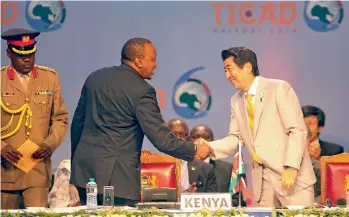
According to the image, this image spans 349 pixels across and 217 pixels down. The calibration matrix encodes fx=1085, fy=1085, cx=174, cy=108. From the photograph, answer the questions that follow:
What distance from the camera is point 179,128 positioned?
909 centimetres

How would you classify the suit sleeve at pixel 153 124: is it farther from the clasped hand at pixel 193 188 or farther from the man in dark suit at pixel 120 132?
the clasped hand at pixel 193 188

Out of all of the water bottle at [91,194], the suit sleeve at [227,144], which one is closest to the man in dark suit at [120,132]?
the water bottle at [91,194]

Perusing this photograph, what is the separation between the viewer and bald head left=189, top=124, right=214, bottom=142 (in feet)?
29.9

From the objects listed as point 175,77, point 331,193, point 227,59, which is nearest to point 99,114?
point 227,59

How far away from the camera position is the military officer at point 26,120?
7.55 metres

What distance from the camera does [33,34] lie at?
7.68 m

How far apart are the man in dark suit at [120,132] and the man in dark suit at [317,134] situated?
2.75 m

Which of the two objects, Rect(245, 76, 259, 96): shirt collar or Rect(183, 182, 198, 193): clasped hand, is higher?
Rect(245, 76, 259, 96): shirt collar

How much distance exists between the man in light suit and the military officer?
1433 millimetres

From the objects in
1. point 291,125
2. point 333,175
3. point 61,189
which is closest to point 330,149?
point 333,175

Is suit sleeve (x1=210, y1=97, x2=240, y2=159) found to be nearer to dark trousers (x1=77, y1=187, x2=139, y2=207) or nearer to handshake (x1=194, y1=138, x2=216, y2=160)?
handshake (x1=194, y1=138, x2=216, y2=160)

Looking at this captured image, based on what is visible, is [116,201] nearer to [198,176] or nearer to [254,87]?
[254,87]

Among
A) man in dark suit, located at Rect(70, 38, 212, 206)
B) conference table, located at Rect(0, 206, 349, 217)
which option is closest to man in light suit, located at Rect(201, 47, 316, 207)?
man in dark suit, located at Rect(70, 38, 212, 206)

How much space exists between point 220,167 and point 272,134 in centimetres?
212
